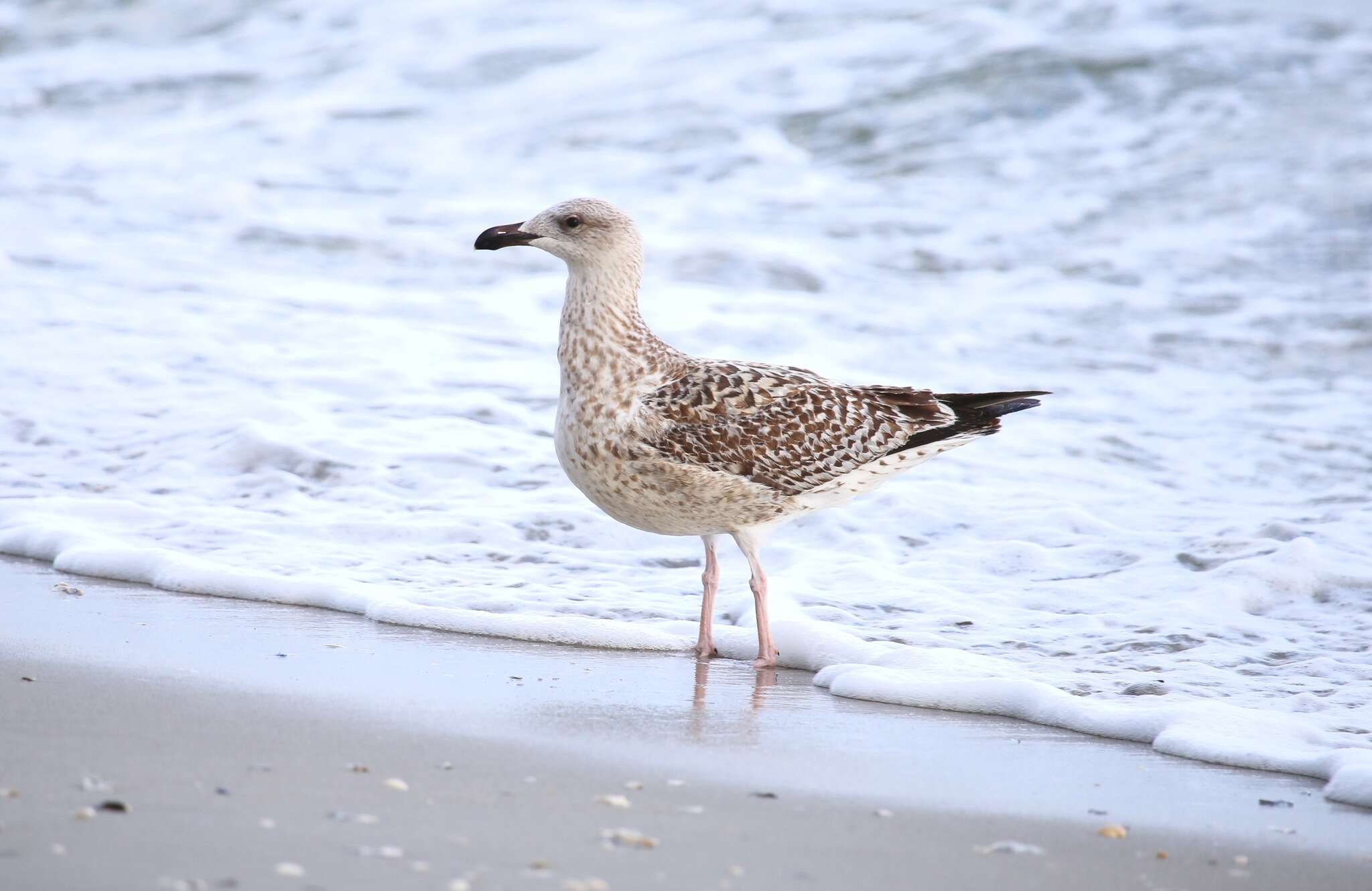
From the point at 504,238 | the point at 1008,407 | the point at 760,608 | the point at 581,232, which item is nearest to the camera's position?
the point at 760,608

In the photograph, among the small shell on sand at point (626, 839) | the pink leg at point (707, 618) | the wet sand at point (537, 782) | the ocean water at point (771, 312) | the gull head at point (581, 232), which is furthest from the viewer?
the ocean water at point (771, 312)

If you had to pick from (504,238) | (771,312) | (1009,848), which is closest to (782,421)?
(504,238)

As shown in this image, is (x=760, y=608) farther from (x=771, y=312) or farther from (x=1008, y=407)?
(x=771, y=312)

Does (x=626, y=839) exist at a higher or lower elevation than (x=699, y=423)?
→ lower

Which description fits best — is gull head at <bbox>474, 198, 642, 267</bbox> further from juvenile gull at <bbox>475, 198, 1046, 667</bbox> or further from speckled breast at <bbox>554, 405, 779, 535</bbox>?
speckled breast at <bbox>554, 405, 779, 535</bbox>

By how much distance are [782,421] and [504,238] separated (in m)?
1.26

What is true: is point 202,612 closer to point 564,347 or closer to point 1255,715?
point 564,347

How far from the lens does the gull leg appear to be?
5844mm

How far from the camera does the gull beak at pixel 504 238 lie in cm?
606

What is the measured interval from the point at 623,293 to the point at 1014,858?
10.3 feet

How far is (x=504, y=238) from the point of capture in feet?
19.9

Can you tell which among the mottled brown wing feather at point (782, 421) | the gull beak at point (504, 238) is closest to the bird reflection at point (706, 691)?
the mottled brown wing feather at point (782, 421)

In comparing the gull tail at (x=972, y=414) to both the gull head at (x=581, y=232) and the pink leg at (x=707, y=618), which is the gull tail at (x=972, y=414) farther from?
the gull head at (x=581, y=232)

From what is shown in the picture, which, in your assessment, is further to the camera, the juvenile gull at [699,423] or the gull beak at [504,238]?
the gull beak at [504,238]
